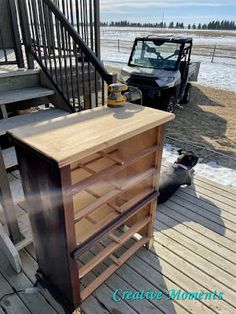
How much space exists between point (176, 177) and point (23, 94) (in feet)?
5.52

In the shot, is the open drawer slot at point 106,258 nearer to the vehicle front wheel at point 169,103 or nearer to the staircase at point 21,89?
the staircase at point 21,89

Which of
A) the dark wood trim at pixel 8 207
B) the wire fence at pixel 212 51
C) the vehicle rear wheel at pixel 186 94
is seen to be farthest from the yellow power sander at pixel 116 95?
the wire fence at pixel 212 51

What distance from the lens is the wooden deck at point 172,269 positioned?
1.58 metres

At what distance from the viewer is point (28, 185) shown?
1315mm

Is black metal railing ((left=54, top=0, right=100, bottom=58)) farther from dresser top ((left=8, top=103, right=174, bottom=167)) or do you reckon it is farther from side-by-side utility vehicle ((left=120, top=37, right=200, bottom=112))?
side-by-side utility vehicle ((left=120, top=37, right=200, bottom=112))

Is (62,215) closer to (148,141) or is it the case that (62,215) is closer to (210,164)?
(148,141)

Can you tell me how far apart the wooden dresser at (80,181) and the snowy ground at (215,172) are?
A: 1.72 m

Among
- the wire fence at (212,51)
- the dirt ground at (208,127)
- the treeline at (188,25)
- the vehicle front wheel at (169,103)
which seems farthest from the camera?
the treeline at (188,25)

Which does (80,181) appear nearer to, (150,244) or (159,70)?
(150,244)

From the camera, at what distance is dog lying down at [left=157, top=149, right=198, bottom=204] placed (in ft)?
8.18

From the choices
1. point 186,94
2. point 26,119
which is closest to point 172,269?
point 26,119

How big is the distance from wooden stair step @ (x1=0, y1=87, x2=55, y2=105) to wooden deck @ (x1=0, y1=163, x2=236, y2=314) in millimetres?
754

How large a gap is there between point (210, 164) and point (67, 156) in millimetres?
3094

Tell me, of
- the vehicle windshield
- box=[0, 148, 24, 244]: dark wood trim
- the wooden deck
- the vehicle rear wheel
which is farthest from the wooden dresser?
the vehicle rear wheel
